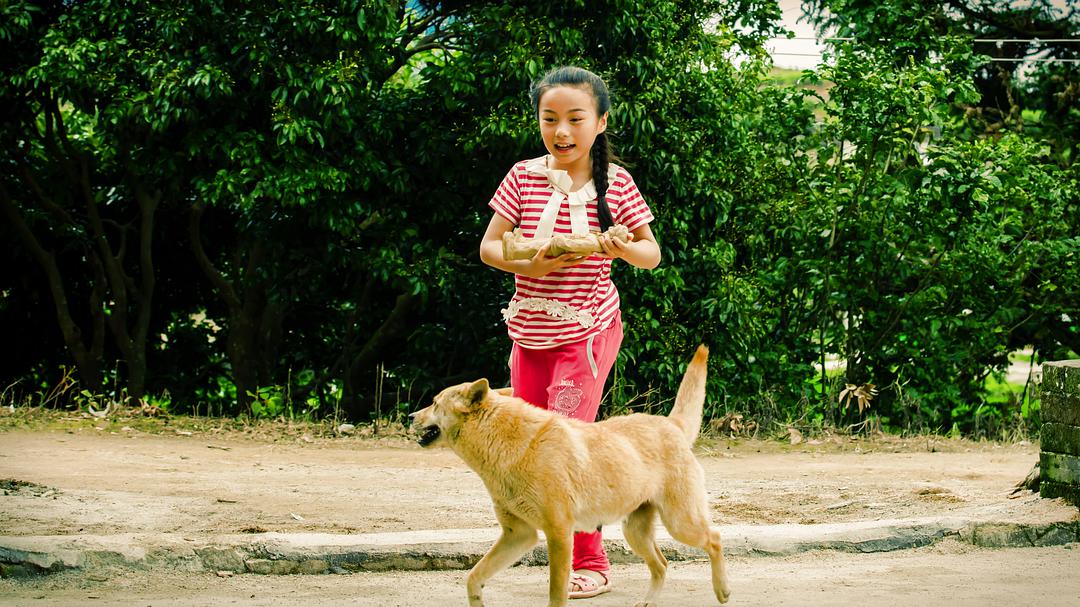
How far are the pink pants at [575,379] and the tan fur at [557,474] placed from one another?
0.24 m

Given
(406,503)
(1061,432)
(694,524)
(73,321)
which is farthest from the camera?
(73,321)

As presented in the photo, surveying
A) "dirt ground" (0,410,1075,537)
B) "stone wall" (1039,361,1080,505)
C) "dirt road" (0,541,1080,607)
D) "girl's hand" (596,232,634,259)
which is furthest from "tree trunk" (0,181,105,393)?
"stone wall" (1039,361,1080,505)

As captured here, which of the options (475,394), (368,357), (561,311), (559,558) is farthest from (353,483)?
(368,357)

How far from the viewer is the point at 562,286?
4637 mm

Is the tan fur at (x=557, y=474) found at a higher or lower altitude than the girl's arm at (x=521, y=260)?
lower

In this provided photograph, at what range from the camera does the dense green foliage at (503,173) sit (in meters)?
9.31

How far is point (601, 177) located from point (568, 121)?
0.30 m

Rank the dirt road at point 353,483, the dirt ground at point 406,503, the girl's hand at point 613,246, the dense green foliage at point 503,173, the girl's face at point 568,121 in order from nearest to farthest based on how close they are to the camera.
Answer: the girl's hand at point 613,246
the girl's face at point 568,121
the dirt ground at point 406,503
the dirt road at point 353,483
the dense green foliage at point 503,173

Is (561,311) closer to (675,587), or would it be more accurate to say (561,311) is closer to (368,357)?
(675,587)

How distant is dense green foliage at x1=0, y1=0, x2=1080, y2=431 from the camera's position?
9312mm

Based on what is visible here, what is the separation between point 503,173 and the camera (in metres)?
9.94

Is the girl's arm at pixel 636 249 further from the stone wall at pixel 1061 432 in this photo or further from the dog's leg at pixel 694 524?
the stone wall at pixel 1061 432

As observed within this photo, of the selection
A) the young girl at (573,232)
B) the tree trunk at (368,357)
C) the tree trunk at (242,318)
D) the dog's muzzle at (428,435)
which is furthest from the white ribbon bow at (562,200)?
the tree trunk at (242,318)

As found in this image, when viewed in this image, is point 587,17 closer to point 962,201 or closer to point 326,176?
point 326,176
